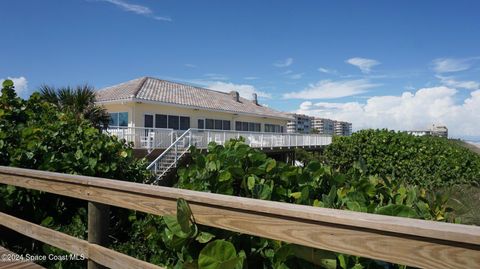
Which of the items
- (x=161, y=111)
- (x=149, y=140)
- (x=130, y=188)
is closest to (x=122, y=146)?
(x=130, y=188)

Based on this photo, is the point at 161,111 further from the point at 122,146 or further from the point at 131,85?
Result: the point at 122,146

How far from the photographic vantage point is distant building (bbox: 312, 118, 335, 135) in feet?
431

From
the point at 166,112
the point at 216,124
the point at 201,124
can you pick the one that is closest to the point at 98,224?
the point at 166,112

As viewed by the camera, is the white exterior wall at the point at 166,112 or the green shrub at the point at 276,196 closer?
the green shrub at the point at 276,196

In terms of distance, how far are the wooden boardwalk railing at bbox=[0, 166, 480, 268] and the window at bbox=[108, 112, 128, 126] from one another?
2117 centimetres

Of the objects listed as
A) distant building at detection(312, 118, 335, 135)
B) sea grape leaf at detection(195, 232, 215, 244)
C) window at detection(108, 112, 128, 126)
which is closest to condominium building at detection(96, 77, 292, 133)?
window at detection(108, 112, 128, 126)

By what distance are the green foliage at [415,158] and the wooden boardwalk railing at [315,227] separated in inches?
358

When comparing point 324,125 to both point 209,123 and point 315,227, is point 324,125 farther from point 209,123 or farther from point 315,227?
point 315,227

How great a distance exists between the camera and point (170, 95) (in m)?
26.2

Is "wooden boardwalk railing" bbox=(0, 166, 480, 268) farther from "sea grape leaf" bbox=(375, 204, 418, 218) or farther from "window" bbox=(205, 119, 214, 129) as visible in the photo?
"window" bbox=(205, 119, 214, 129)

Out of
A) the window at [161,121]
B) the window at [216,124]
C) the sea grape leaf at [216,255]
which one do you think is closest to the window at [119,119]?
the window at [161,121]

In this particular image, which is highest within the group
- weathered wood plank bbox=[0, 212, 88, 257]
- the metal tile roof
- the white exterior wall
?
the metal tile roof

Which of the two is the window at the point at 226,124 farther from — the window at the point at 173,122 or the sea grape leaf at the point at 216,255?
the sea grape leaf at the point at 216,255

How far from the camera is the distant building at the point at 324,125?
13138cm
